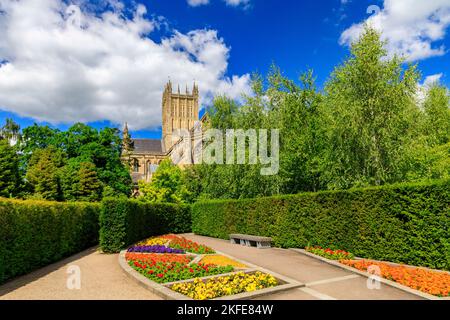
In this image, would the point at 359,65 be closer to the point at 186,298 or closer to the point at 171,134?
the point at 186,298

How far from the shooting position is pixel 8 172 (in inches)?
1182

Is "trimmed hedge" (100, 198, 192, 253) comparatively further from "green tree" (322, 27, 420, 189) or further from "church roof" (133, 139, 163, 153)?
"church roof" (133, 139, 163, 153)

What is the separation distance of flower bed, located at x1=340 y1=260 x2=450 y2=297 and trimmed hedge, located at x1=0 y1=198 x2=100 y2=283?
1078cm

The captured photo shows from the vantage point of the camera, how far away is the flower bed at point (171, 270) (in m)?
9.16

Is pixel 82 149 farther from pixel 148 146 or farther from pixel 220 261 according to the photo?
pixel 148 146

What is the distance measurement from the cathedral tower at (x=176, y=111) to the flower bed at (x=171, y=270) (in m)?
89.1

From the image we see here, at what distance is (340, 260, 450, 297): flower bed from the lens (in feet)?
26.3

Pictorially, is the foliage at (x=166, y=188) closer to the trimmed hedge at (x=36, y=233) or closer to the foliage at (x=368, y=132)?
the foliage at (x=368, y=132)

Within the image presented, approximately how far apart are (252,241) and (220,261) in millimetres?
6700

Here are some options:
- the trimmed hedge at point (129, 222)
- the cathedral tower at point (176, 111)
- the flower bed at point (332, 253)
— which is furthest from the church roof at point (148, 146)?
the flower bed at point (332, 253)

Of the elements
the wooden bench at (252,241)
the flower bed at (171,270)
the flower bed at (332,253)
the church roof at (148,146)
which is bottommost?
the wooden bench at (252,241)

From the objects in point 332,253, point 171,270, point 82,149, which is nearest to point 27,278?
point 171,270

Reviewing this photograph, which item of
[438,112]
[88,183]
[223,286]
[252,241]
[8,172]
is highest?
[438,112]

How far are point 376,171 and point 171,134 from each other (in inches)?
3397
